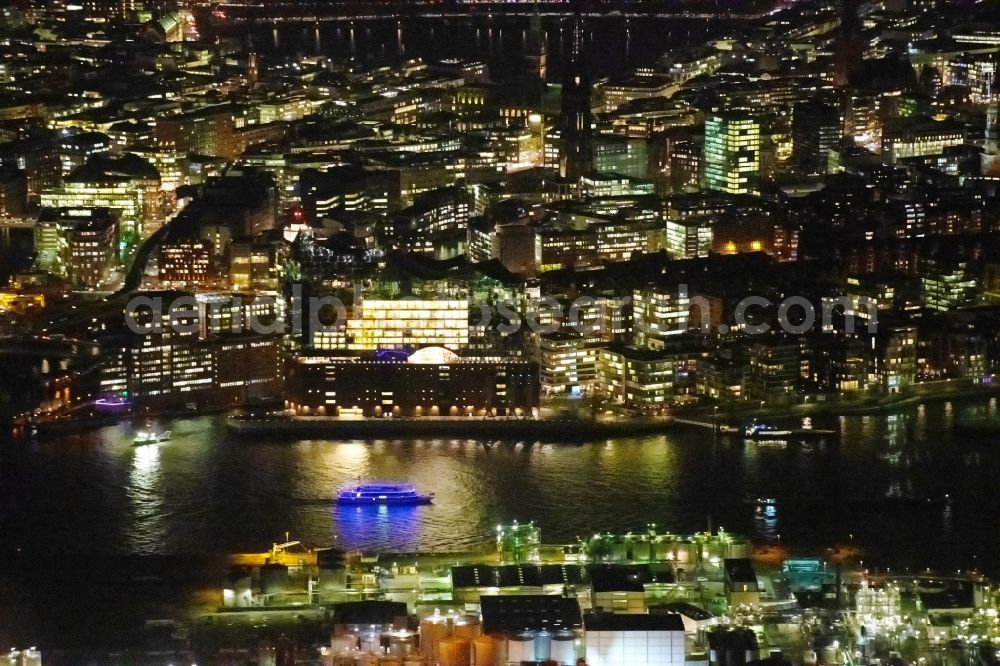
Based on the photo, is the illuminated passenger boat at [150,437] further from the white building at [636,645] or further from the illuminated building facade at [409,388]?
the white building at [636,645]

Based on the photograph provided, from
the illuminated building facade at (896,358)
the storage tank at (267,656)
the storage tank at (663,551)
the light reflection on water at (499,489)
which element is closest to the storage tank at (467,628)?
the storage tank at (267,656)

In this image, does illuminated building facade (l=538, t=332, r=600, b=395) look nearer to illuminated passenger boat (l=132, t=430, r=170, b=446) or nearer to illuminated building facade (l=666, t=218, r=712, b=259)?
illuminated passenger boat (l=132, t=430, r=170, b=446)

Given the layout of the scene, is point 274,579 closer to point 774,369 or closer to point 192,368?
point 192,368

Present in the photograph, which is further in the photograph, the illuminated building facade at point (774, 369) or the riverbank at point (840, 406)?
the illuminated building facade at point (774, 369)

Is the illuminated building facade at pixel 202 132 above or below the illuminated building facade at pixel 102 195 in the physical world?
above

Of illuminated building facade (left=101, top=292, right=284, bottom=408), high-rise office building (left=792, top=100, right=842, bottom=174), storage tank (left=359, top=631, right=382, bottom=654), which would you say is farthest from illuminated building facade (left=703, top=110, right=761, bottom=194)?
storage tank (left=359, top=631, right=382, bottom=654)

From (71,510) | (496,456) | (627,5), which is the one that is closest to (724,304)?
(496,456)
